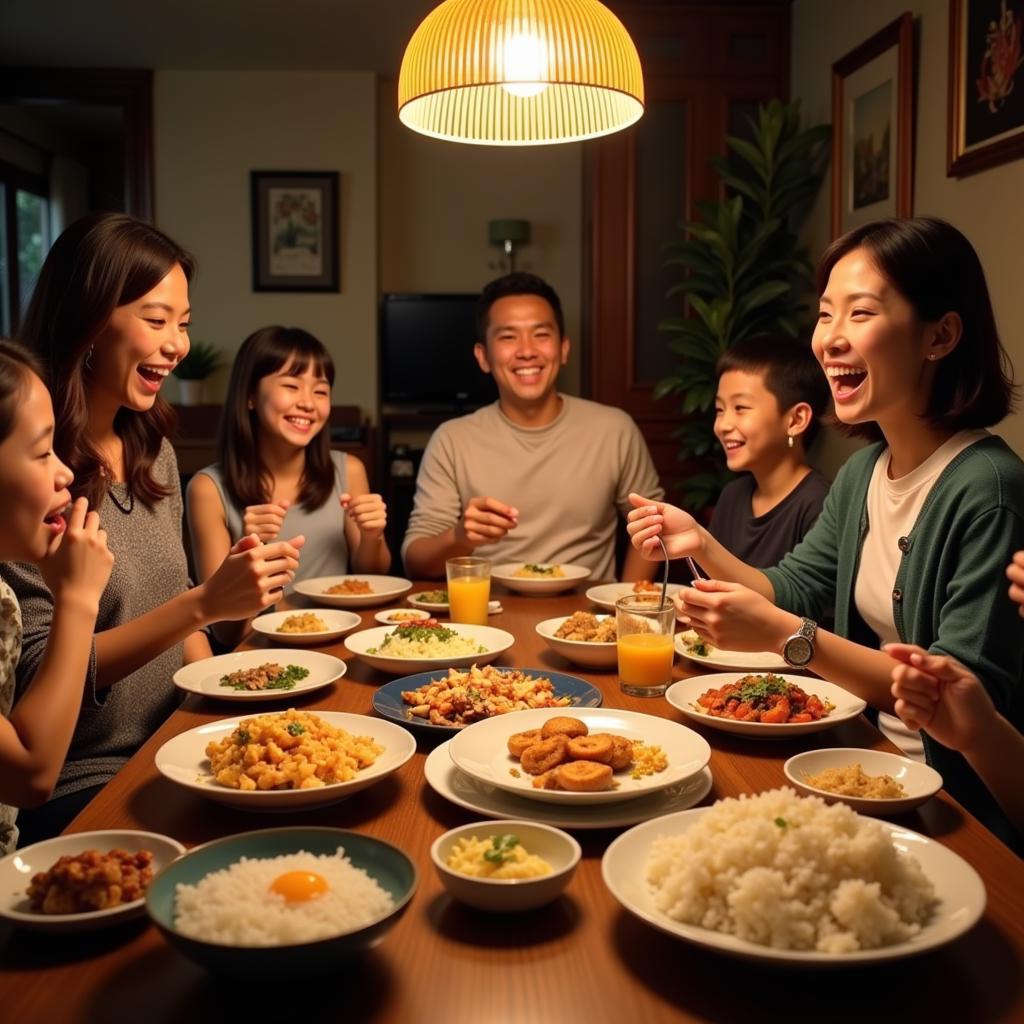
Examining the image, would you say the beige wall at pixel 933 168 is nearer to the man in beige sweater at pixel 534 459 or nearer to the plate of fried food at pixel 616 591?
the man in beige sweater at pixel 534 459

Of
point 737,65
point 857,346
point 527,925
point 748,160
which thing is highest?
point 737,65

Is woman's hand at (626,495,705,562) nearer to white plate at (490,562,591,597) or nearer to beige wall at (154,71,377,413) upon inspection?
white plate at (490,562,591,597)

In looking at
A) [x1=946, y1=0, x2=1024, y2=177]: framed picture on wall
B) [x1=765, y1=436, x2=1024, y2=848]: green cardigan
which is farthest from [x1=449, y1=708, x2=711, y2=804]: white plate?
[x1=946, y1=0, x2=1024, y2=177]: framed picture on wall

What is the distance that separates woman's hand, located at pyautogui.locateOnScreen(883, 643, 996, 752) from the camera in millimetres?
1222

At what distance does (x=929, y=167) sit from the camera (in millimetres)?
3619

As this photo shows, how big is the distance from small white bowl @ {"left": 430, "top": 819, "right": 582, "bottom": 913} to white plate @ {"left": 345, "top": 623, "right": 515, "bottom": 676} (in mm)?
726

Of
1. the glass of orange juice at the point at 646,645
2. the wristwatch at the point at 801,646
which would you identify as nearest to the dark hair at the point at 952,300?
the wristwatch at the point at 801,646

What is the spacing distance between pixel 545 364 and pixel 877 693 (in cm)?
186

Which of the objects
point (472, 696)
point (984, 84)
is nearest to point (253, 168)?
point (984, 84)

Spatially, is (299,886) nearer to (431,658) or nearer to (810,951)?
(810,951)

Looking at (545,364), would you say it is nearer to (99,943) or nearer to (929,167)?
(929,167)

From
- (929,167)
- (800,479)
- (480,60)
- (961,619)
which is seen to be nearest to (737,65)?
(929,167)

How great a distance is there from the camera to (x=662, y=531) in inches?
80.7

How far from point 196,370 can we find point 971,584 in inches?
237
